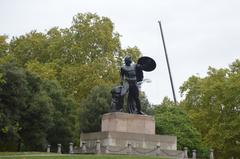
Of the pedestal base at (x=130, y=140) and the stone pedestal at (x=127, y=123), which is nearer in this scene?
the pedestal base at (x=130, y=140)

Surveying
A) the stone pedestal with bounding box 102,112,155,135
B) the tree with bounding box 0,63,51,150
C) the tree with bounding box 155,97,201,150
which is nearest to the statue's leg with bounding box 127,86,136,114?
the stone pedestal with bounding box 102,112,155,135

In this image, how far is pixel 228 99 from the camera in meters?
54.1

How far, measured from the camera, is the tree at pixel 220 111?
175ft

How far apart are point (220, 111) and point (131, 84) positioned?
22077mm

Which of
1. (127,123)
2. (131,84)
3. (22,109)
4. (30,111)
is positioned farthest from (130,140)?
(30,111)

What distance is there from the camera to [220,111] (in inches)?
2201

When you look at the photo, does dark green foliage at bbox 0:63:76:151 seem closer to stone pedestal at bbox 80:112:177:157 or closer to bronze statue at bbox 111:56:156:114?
stone pedestal at bbox 80:112:177:157

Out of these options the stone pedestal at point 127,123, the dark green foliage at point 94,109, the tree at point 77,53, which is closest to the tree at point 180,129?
the dark green foliage at point 94,109

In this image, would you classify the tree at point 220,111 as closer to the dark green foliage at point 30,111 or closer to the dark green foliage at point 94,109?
the dark green foliage at point 94,109

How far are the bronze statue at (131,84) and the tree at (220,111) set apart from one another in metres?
18.4

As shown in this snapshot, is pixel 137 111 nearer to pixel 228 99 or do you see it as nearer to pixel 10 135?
pixel 10 135

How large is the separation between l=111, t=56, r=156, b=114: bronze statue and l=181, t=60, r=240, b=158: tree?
60.5ft

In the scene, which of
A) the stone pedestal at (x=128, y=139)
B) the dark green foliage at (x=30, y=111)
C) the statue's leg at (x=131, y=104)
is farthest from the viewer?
the dark green foliage at (x=30, y=111)

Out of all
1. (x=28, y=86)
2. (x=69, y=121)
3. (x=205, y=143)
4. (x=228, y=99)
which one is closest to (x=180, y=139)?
(x=205, y=143)
